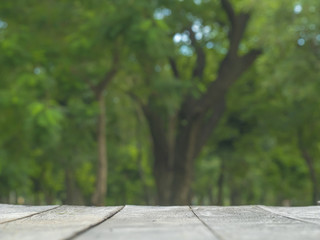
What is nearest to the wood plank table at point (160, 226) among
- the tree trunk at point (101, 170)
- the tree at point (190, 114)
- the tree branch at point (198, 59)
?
the tree trunk at point (101, 170)

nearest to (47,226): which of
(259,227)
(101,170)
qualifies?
(259,227)

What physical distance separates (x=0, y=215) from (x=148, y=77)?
11050mm

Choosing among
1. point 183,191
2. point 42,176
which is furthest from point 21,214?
point 42,176

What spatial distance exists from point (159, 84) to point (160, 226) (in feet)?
34.2

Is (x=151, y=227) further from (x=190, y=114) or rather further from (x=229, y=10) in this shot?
(x=229, y=10)

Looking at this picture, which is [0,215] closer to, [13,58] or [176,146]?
[13,58]

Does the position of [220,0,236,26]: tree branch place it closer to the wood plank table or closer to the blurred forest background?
the blurred forest background

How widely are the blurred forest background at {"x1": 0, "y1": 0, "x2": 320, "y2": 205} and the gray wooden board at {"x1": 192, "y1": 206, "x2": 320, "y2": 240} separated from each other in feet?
25.0

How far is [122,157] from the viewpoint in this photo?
2678 cm

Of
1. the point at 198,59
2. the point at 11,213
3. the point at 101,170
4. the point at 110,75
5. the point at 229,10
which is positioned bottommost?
the point at 11,213

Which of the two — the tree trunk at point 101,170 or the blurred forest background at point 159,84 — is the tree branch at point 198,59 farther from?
the tree trunk at point 101,170

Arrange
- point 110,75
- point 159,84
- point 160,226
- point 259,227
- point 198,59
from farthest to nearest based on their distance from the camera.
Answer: point 198,59 → point 110,75 → point 159,84 → point 160,226 → point 259,227

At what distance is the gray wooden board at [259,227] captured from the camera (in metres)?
2.83

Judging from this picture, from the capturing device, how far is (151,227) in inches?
132
